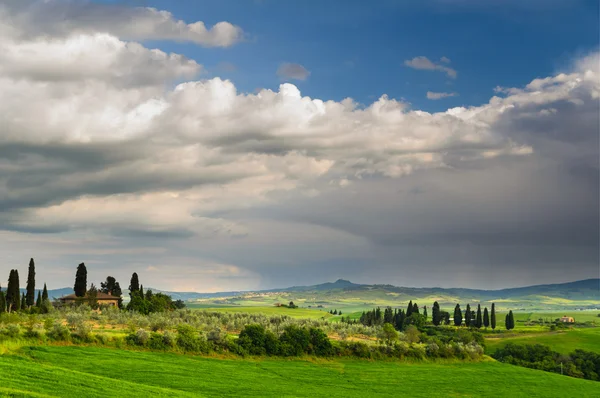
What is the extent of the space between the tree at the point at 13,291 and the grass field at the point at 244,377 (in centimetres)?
6624

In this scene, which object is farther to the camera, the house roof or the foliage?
the house roof

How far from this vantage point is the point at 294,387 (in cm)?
6819

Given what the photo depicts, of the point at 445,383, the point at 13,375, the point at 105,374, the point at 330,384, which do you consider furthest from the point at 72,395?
the point at 445,383

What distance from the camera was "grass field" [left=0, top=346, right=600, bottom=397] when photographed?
47.8 meters

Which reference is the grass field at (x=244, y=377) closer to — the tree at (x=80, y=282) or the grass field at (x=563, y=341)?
the grass field at (x=563, y=341)

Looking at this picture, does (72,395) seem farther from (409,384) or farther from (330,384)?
(409,384)

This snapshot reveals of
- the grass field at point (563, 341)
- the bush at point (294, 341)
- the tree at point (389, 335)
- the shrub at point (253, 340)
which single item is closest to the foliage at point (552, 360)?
the grass field at point (563, 341)

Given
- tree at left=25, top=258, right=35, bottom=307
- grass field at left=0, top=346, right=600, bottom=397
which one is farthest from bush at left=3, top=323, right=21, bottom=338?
tree at left=25, top=258, right=35, bottom=307

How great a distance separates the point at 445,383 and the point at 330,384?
1814cm

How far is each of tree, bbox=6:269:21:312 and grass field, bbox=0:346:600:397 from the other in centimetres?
6624

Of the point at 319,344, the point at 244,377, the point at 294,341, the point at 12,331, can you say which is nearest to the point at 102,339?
the point at 12,331

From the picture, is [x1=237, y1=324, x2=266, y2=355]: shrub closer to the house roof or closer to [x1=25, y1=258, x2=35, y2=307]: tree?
[x1=25, y1=258, x2=35, y2=307]: tree

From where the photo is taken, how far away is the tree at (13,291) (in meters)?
126

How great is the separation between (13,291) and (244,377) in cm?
8043
